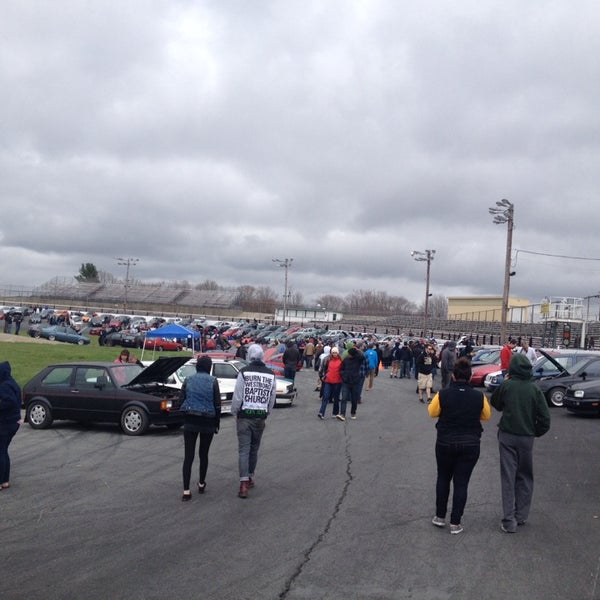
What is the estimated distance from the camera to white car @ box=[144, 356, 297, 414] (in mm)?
16438

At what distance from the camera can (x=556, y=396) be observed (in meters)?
19.4

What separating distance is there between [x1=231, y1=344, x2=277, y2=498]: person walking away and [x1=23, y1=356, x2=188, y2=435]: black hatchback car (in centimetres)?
463

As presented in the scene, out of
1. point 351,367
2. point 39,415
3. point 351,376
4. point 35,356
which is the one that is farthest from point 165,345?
point 39,415

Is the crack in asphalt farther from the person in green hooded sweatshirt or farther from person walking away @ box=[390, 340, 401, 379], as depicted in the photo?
person walking away @ box=[390, 340, 401, 379]

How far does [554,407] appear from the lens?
19438 millimetres

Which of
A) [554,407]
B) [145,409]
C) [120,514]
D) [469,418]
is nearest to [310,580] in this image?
[469,418]

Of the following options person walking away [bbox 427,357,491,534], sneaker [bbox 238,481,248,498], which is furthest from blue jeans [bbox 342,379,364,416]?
person walking away [bbox 427,357,491,534]

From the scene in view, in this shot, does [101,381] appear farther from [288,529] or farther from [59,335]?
[59,335]

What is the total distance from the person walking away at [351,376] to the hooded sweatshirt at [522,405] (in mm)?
8709

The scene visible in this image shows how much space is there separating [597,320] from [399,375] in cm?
2909

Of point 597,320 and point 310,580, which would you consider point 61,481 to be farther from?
point 597,320

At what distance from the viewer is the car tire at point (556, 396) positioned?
761 inches

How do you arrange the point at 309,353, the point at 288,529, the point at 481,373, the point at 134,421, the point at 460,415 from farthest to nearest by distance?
the point at 309,353, the point at 481,373, the point at 134,421, the point at 288,529, the point at 460,415

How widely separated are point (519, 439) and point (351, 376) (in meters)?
9.09
